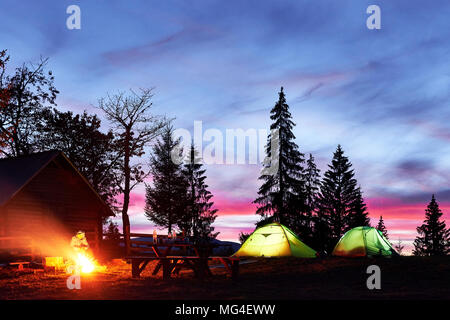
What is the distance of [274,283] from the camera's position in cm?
1473

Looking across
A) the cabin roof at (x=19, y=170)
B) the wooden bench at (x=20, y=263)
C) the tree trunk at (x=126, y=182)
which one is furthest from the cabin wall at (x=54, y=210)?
the tree trunk at (x=126, y=182)

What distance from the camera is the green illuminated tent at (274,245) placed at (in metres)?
22.7

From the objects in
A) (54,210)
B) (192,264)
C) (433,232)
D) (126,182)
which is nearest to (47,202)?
(54,210)

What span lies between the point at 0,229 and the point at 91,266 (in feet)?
25.9

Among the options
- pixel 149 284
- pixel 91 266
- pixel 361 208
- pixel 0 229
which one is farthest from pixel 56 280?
pixel 361 208

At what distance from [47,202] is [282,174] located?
1932cm

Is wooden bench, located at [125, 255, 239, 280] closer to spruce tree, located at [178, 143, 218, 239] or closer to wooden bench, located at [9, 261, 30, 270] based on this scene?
wooden bench, located at [9, 261, 30, 270]

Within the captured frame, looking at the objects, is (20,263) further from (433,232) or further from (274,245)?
(433,232)

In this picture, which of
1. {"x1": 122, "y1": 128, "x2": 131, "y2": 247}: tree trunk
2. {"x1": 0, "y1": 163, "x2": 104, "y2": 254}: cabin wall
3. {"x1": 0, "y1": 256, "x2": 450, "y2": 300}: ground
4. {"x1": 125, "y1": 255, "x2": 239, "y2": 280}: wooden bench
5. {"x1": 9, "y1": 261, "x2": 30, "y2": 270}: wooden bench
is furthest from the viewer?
{"x1": 122, "y1": 128, "x2": 131, "y2": 247}: tree trunk

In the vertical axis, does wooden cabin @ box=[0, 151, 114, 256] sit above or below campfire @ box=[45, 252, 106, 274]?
above

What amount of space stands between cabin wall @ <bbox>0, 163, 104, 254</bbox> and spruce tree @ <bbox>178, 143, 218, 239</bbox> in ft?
75.4

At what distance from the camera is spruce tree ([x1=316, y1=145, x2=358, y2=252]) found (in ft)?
163

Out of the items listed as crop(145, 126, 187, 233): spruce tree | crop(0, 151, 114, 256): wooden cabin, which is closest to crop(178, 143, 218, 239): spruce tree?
crop(145, 126, 187, 233): spruce tree

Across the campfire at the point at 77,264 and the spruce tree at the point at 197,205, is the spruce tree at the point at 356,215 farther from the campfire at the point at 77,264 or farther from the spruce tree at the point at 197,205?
the campfire at the point at 77,264
